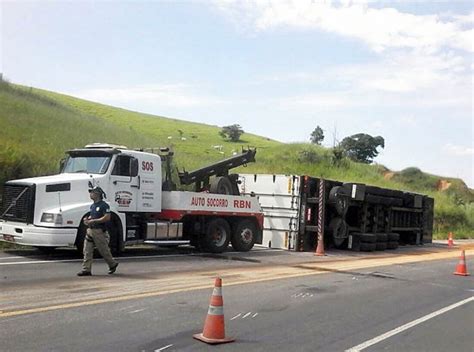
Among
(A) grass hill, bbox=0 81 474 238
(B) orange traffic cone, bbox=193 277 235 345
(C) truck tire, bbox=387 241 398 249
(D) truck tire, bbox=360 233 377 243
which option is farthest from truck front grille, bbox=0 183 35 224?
(C) truck tire, bbox=387 241 398 249

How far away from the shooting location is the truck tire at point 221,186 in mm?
17062

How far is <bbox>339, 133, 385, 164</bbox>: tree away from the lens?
95.9 meters

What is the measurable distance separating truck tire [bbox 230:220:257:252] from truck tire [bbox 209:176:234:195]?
1.06 m

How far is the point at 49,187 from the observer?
12477 mm

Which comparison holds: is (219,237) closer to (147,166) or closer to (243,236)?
(243,236)

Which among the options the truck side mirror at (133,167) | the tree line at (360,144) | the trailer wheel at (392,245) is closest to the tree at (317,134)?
the tree line at (360,144)

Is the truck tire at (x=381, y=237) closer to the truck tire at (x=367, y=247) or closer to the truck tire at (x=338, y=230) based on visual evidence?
the truck tire at (x=367, y=247)

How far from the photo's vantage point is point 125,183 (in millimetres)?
13836

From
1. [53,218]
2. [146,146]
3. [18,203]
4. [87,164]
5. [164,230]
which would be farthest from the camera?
[146,146]

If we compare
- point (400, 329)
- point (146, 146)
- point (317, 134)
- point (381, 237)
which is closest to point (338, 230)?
point (381, 237)

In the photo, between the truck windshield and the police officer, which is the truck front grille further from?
the police officer

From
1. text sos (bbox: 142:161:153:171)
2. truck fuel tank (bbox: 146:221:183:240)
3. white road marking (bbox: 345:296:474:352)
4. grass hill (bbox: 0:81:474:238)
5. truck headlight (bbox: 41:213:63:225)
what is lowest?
white road marking (bbox: 345:296:474:352)

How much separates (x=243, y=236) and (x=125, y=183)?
4.70m

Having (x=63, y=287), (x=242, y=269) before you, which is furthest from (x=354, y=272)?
(x=63, y=287)
